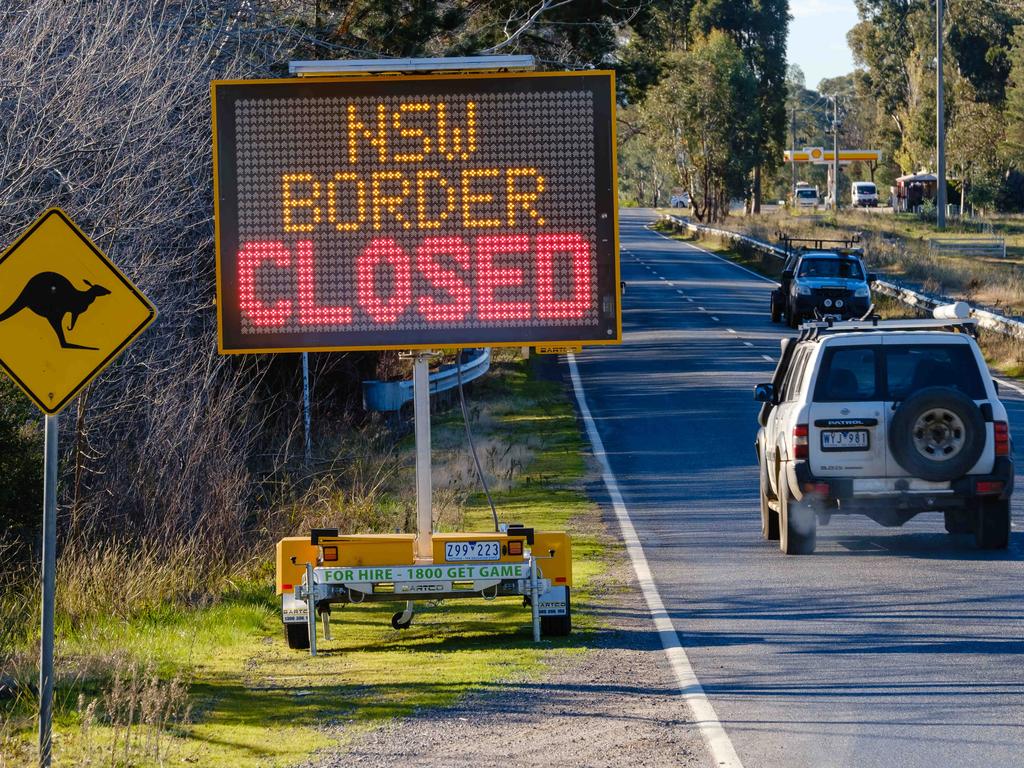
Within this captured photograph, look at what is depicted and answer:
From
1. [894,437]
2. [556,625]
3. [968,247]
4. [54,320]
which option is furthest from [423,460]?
[968,247]

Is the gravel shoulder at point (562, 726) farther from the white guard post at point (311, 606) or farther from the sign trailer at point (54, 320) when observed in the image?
the sign trailer at point (54, 320)

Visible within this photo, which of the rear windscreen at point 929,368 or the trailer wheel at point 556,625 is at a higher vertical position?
the rear windscreen at point 929,368

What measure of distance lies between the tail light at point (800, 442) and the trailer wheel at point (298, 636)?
16.0ft

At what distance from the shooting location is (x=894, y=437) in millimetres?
13305

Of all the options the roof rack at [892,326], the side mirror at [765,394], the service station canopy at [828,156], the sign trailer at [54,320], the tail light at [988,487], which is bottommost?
the tail light at [988,487]

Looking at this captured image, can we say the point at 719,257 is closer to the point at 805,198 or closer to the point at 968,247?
the point at 968,247

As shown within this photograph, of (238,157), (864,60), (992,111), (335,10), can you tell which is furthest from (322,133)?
(864,60)

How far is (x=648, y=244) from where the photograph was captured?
82.9 m

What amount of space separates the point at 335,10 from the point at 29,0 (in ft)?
27.9

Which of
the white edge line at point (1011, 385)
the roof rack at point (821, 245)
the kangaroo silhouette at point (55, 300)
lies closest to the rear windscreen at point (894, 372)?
the kangaroo silhouette at point (55, 300)

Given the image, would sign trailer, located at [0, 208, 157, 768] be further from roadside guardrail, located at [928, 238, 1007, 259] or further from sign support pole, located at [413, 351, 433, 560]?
roadside guardrail, located at [928, 238, 1007, 259]

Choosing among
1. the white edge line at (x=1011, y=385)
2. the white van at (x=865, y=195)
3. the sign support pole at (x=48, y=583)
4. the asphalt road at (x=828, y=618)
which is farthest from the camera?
the white van at (x=865, y=195)

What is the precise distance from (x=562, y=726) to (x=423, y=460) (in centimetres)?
281

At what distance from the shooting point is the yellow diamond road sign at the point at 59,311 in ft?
24.9
